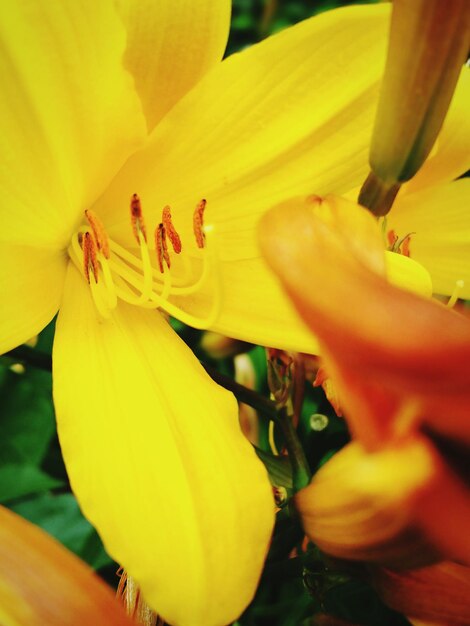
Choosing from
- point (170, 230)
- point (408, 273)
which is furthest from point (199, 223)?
point (408, 273)

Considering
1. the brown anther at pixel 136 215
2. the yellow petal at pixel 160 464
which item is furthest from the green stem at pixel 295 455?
the brown anther at pixel 136 215

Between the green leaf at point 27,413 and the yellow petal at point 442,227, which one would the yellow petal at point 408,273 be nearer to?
the yellow petal at point 442,227

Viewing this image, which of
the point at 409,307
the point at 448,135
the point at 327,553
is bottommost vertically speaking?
the point at 327,553

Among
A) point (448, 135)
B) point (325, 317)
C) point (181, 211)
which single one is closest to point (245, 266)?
point (181, 211)

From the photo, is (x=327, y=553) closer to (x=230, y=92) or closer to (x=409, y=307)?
(x=409, y=307)

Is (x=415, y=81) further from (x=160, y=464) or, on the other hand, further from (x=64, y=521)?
(x=64, y=521)

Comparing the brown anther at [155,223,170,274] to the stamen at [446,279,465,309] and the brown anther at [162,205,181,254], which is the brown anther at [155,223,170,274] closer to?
the brown anther at [162,205,181,254]
